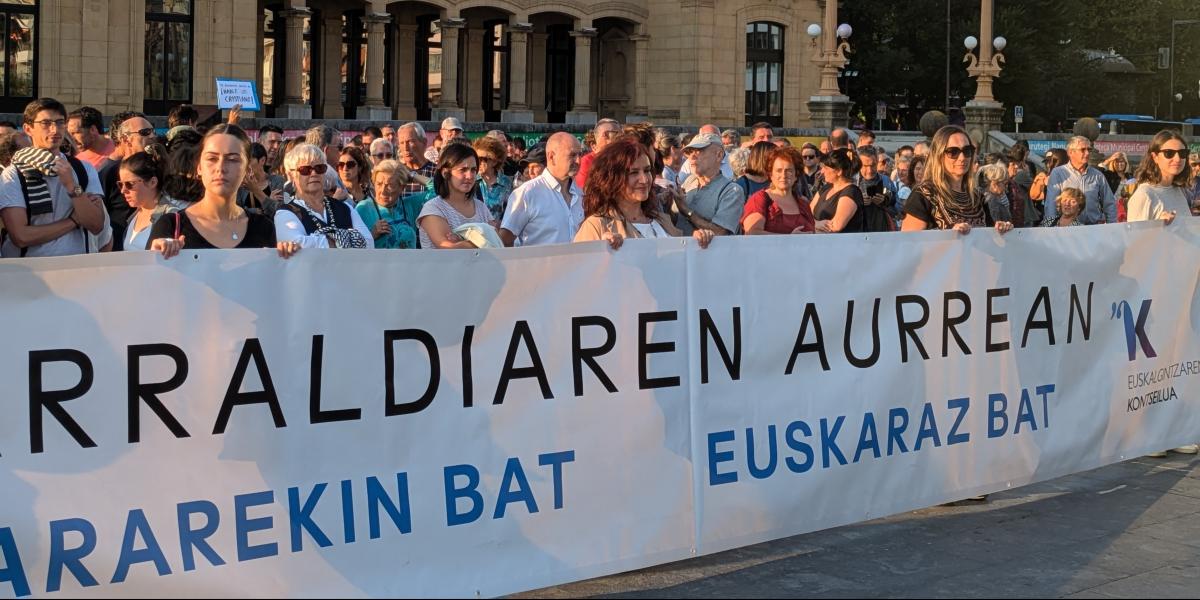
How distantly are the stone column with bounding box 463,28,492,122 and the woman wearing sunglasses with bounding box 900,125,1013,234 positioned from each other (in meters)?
46.0

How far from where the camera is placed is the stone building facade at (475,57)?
1634 inches

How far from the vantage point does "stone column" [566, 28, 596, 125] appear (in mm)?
52469

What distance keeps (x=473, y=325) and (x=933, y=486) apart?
8.58ft

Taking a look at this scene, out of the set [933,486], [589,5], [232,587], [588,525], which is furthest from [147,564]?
[589,5]

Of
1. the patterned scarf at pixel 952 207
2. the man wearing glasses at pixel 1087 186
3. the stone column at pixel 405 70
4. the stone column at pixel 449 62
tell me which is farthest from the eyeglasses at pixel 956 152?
the stone column at pixel 405 70

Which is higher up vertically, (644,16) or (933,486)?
(644,16)

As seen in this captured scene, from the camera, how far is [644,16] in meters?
53.6

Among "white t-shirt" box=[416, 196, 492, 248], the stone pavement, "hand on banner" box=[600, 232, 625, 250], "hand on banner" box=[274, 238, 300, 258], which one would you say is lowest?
the stone pavement

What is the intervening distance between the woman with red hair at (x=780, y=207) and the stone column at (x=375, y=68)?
39460mm

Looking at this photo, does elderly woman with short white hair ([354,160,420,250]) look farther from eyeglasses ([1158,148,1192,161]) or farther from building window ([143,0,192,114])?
building window ([143,0,192,114])

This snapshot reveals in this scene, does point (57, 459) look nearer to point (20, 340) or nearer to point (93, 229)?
point (20, 340)

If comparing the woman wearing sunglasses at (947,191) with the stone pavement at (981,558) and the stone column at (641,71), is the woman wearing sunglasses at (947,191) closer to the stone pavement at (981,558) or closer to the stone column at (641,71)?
the stone pavement at (981,558)

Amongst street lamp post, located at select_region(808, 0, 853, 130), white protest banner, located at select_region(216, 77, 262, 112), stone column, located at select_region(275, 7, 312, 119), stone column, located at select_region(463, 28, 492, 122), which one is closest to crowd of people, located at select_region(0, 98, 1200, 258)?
white protest banner, located at select_region(216, 77, 262, 112)

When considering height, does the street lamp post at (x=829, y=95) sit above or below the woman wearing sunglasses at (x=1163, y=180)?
above
